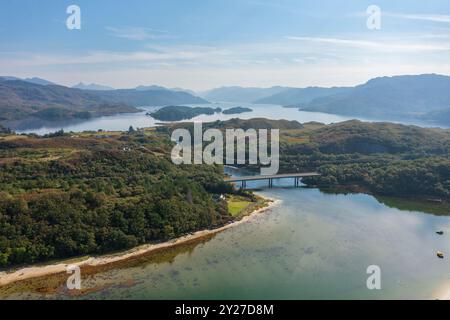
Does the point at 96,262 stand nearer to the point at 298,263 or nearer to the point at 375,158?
the point at 298,263

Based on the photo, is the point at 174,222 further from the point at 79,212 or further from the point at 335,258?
the point at 335,258

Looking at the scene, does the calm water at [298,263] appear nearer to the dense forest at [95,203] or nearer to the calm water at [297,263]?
the calm water at [297,263]

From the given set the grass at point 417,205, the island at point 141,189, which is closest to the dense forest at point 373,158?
the island at point 141,189

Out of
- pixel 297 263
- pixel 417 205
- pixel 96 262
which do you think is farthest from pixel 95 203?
pixel 417 205

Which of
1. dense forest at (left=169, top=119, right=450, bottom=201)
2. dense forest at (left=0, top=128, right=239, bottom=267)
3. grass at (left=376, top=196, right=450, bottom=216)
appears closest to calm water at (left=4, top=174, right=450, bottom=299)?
grass at (left=376, top=196, right=450, bottom=216)

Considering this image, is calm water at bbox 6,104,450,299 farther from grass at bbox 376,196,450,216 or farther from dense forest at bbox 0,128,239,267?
dense forest at bbox 0,128,239,267

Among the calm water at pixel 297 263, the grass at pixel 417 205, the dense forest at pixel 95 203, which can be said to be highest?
the dense forest at pixel 95 203
